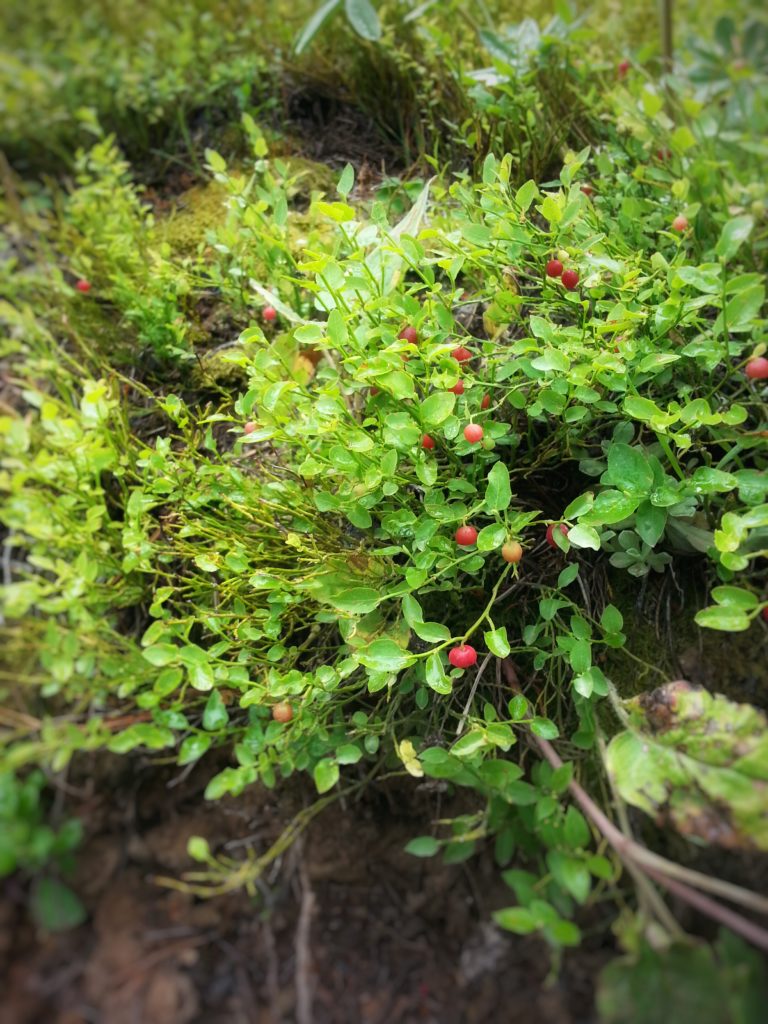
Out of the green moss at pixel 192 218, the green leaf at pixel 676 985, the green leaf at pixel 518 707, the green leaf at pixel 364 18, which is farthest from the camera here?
the green moss at pixel 192 218

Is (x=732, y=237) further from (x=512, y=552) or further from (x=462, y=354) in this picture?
(x=512, y=552)

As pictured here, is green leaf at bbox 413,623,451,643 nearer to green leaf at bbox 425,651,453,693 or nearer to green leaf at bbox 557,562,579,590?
green leaf at bbox 425,651,453,693

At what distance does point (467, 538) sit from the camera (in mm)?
989

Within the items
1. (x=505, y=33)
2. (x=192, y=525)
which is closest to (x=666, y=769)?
(x=192, y=525)

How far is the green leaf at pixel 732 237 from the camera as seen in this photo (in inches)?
40.4

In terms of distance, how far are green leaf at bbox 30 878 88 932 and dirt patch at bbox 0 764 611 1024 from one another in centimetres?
1

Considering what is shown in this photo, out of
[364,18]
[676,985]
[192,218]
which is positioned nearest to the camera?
[676,985]

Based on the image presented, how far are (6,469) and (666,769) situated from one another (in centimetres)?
133

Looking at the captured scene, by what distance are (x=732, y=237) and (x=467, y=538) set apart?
0.59 m

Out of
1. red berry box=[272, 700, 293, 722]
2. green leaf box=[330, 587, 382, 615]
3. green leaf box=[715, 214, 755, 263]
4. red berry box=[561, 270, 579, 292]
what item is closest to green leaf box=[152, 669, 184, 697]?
red berry box=[272, 700, 293, 722]

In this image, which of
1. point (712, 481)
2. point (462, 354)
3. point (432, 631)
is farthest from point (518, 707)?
point (462, 354)

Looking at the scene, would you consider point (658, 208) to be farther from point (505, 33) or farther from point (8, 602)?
point (8, 602)

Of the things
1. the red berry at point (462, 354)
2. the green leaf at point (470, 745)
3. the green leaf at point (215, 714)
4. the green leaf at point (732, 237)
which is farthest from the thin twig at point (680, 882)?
the green leaf at point (732, 237)

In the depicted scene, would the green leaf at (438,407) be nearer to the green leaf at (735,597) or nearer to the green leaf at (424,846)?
the green leaf at (735,597)
